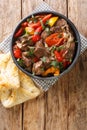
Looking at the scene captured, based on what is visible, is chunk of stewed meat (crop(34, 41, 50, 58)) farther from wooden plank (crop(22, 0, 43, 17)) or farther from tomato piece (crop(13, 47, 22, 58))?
wooden plank (crop(22, 0, 43, 17))

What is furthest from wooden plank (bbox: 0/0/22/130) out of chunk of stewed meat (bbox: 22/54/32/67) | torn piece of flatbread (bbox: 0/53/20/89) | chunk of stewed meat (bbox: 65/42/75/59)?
chunk of stewed meat (bbox: 65/42/75/59)

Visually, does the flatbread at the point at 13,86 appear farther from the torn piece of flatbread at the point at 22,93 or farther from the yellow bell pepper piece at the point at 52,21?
the yellow bell pepper piece at the point at 52,21

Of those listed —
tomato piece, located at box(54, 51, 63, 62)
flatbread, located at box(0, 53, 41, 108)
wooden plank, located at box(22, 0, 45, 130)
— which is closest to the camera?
tomato piece, located at box(54, 51, 63, 62)

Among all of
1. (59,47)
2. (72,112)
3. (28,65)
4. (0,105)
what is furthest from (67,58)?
(0,105)

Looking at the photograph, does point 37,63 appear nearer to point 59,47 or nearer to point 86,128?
point 59,47

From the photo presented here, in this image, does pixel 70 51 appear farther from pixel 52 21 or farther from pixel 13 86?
pixel 13 86
